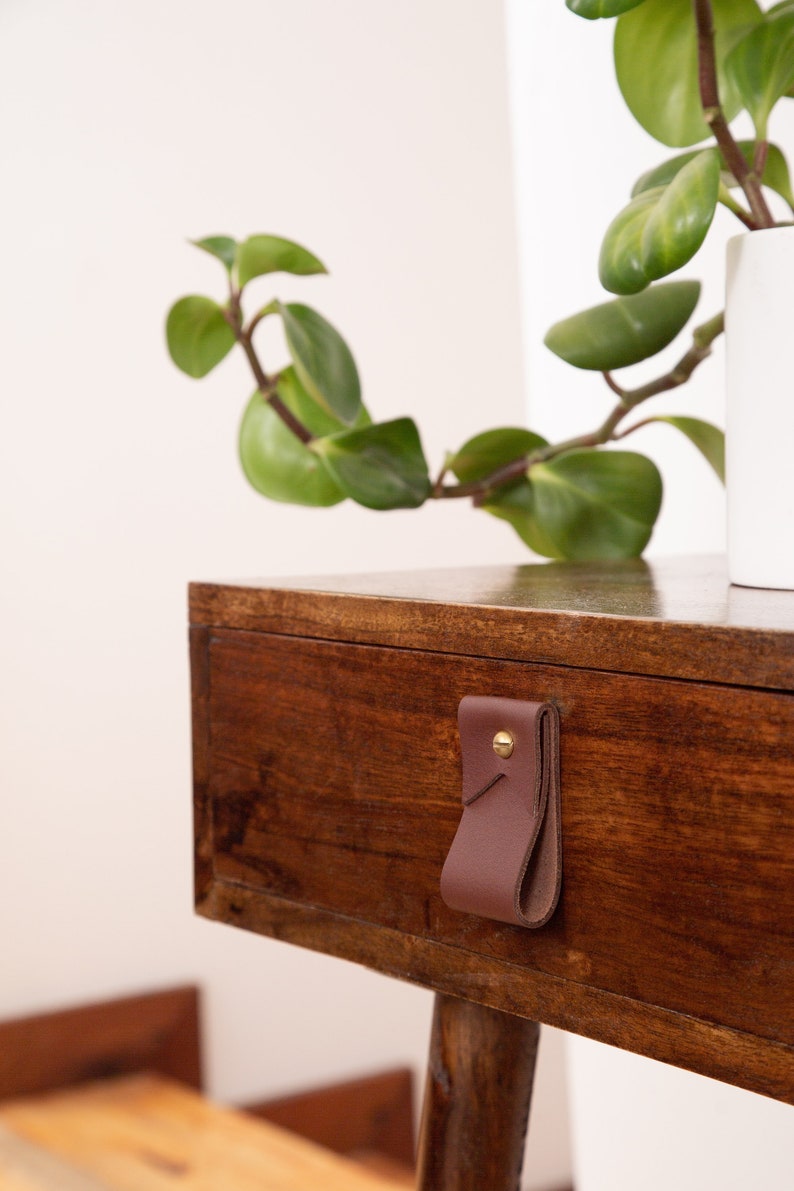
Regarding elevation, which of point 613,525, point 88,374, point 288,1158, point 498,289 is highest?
point 498,289

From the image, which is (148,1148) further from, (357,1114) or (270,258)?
(270,258)

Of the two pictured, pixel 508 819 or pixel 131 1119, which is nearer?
pixel 508 819

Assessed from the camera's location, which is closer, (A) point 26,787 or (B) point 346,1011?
(A) point 26,787

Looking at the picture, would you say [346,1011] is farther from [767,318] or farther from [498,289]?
[767,318]

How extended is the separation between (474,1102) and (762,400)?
30cm

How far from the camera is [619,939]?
15.5 inches

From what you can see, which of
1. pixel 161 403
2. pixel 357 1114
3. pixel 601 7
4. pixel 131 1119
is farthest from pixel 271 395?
pixel 357 1114

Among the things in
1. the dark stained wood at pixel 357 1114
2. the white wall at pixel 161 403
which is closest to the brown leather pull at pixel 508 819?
the white wall at pixel 161 403

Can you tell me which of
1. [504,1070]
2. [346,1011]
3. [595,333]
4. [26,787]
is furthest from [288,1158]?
[595,333]

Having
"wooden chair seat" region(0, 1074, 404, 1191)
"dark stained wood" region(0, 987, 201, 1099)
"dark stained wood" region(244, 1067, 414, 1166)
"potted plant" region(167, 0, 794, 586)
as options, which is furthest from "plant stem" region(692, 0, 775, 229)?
"dark stained wood" region(244, 1067, 414, 1166)

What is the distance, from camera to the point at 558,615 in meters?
0.40

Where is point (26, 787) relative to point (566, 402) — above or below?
below

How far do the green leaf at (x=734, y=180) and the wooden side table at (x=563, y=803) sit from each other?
161 mm

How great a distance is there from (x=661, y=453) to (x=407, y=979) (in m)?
0.49
